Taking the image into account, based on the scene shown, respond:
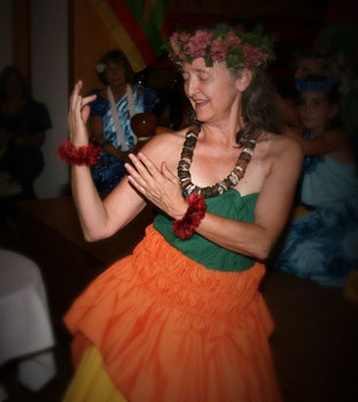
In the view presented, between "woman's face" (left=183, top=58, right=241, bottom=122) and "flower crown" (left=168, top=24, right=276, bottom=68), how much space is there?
0.02 metres

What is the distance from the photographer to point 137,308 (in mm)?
1047

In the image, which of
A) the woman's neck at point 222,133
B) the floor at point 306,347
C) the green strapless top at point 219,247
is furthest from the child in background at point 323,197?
the green strapless top at point 219,247

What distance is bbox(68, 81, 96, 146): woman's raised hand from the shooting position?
0.99m

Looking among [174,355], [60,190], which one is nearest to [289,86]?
[174,355]

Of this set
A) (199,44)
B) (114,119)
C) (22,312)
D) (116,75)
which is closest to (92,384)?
(22,312)

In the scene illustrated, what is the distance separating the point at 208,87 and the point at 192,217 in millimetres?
329

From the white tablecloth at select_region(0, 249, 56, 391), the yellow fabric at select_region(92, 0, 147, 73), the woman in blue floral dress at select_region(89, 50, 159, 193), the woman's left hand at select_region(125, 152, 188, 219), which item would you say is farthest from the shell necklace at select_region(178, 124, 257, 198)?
the yellow fabric at select_region(92, 0, 147, 73)

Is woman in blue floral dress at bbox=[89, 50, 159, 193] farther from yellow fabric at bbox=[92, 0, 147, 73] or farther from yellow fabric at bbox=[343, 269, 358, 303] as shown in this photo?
yellow fabric at bbox=[343, 269, 358, 303]

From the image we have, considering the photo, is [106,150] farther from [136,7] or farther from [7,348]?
[7,348]

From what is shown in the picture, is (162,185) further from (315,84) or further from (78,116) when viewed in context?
(315,84)

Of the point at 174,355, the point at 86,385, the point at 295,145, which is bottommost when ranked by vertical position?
the point at 86,385

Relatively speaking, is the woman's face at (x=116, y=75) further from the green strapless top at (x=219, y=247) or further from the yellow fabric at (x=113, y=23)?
the green strapless top at (x=219, y=247)

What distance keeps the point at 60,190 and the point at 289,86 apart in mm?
2482

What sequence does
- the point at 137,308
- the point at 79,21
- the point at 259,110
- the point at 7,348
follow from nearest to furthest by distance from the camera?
the point at 137,308
the point at 259,110
the point at 7,348
the point at 79,21
